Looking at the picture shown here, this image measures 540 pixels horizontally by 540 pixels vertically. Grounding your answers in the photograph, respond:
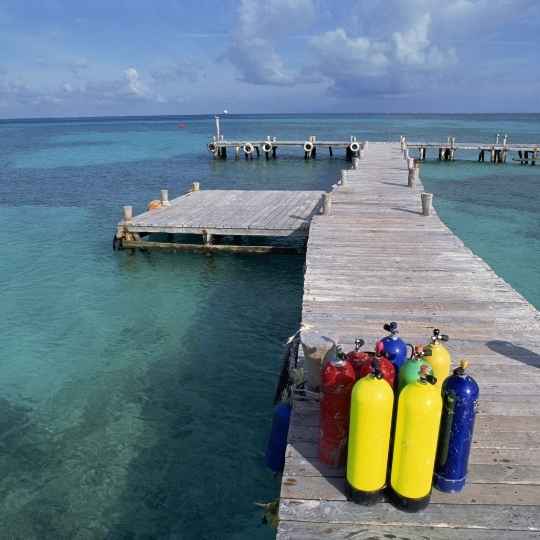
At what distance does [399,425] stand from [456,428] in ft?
1.58

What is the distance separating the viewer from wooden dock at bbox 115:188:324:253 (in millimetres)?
16453

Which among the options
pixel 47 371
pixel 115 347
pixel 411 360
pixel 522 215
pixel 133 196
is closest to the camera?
pixel 411 360

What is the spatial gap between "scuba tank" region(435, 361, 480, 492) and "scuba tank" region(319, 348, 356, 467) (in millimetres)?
685

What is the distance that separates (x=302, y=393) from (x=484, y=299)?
4.10 metres

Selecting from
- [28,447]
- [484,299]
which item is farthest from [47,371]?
[484,299]

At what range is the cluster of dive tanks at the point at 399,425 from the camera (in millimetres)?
3285

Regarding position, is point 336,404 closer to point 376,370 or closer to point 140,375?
point 376,370

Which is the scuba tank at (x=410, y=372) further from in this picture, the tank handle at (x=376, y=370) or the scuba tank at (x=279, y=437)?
the scuba tank at (x=279, y=437)

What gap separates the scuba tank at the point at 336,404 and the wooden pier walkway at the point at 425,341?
0.76 ft

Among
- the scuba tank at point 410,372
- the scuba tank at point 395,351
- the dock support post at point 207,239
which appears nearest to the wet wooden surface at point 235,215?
the dock support post at point 207,239

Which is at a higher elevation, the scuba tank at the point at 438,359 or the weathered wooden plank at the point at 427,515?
the scuba tank at the point at 438,359

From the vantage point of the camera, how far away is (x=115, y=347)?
10.9 metres

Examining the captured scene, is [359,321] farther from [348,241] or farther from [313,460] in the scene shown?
[348,241]

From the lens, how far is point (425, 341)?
6.27 m
